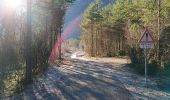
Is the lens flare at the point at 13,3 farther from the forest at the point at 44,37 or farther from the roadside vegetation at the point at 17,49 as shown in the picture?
the forest at the point at 44,37

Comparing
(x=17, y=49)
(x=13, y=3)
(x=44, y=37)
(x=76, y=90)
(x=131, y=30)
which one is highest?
(x=13, y=3)

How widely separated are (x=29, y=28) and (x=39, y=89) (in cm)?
354

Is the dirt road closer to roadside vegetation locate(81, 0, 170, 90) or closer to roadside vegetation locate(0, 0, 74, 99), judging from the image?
roadside vegetation locate(0, 0, 74, 99)

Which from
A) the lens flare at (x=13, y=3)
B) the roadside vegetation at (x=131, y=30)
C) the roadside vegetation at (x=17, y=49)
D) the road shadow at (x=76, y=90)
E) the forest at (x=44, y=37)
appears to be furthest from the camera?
the roadside vegetation at (x=131, y=30)

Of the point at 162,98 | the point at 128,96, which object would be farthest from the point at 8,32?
the point at 162,98

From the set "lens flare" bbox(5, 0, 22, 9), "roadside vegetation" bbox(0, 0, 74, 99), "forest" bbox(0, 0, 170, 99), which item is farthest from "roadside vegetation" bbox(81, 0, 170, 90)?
"lens flare" bbox(5, 0, 22, 9)

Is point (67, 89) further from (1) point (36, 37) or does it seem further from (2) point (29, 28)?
(1) point (36, 37)

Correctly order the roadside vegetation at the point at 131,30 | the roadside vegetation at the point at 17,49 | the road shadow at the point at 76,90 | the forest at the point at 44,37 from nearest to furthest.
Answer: the road shadow at the point at 76,90 → the roadside vegetation at the point at 17,49 → the forest at the point at 44,37 → the roadside vegetation at the point at 131,30

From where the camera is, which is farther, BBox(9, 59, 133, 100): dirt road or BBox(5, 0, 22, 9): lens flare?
BBox(5, 0, 22, 9): lens flare

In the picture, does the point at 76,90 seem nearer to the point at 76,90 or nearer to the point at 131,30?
the point at 76,90

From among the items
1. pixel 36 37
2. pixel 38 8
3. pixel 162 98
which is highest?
pixel 38 8

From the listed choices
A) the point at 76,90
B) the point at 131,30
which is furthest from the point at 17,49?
the point at 131,30

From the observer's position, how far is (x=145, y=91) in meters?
19.4

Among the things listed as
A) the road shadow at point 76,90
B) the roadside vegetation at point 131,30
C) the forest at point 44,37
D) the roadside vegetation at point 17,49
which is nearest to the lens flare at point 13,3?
the roadside vegetation at point 17,49
